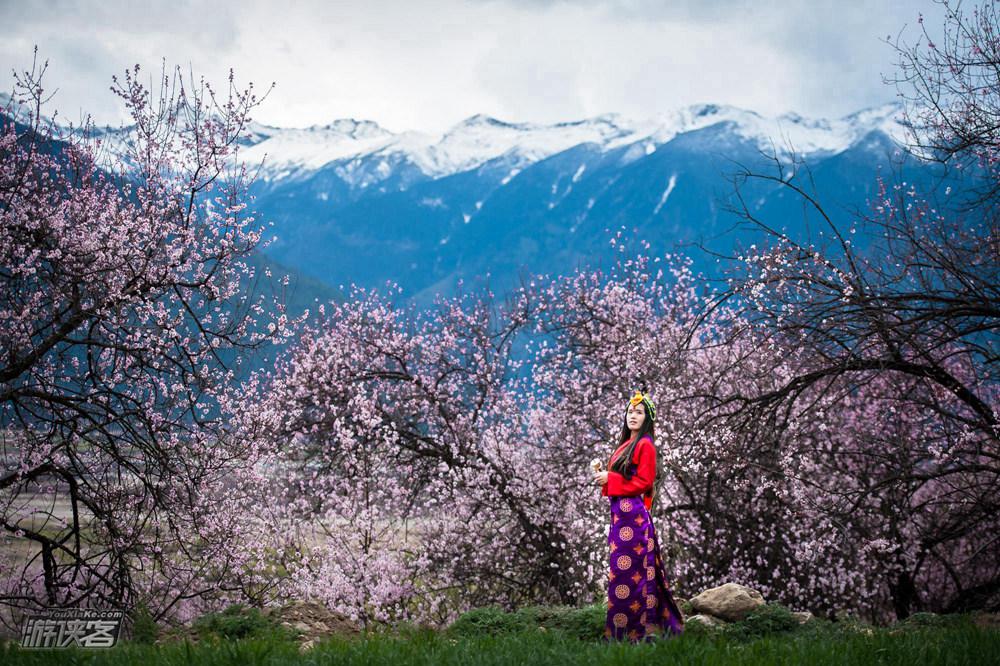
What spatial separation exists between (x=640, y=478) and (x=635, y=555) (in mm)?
737

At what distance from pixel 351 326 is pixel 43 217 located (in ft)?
26.6

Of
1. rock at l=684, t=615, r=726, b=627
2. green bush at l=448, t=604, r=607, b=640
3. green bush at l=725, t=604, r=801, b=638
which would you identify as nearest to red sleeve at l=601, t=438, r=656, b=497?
green bush at l=448, t=604, r=607, b=640

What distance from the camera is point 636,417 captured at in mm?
8078

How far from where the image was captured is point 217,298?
30.9 feet

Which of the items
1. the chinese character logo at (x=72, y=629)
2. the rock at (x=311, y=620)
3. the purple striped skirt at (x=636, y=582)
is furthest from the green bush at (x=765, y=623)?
the chinese character logo at (x=72, y=629)

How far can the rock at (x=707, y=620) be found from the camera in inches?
341

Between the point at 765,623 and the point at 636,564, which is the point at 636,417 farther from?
the point at 765,623

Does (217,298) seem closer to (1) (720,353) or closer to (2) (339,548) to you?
(2) (339,548)

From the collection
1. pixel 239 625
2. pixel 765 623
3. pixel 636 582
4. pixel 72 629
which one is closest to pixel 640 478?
pixel 636 582

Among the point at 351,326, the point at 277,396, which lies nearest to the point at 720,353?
the point at 351,326

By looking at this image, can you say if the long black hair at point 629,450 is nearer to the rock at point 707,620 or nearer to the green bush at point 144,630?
the rock at point 707,620

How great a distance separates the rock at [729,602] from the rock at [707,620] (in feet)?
0.31

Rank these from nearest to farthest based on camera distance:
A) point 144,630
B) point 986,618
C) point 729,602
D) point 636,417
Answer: point 144,630
point 636,417
point 729,602
point 986,618

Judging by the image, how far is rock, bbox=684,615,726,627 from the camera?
28.4 feet
